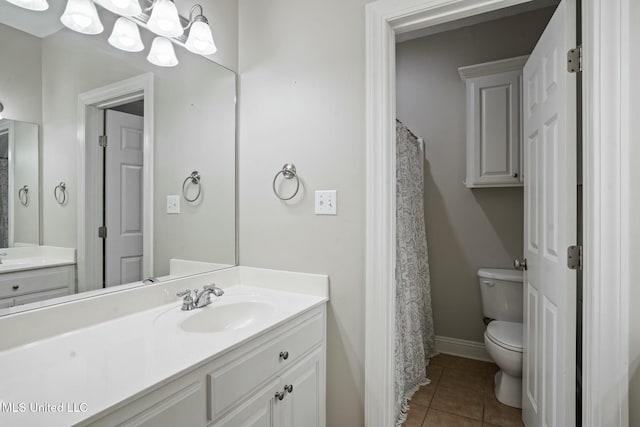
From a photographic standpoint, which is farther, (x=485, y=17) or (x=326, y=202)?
(x=485, y=17)

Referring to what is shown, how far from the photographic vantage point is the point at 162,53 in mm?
1478

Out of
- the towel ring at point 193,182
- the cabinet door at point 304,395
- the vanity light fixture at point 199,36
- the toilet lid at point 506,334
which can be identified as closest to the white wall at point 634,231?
the toilet lid at point 506,334

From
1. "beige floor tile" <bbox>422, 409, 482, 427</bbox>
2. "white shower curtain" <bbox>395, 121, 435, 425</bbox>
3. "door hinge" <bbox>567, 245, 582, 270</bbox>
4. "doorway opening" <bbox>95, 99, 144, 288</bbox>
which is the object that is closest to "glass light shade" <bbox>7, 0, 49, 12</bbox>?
"doorway opening" <bbox>95, 99, 144, 288</bbox>

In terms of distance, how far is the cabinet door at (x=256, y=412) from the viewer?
1.01 metres

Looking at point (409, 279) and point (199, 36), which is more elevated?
point (199, 36)

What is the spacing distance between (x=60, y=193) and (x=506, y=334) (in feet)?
7.72

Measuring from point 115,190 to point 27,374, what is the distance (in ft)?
2.31

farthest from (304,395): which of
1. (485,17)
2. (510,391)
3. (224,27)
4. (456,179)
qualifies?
(485,17)

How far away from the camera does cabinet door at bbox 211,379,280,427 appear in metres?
1.01

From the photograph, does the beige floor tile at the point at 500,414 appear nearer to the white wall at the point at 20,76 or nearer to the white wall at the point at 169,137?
the white wall at the point at 169,137

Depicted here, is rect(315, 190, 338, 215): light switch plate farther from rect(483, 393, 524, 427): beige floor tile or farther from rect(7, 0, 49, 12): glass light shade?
rect(483, 393, 524, 427): beige floor tile

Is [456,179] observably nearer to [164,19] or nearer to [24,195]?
[164,19]

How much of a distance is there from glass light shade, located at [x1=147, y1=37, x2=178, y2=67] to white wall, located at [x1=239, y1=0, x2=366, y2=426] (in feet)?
1.31

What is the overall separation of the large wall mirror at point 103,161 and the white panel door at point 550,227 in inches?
59.3
